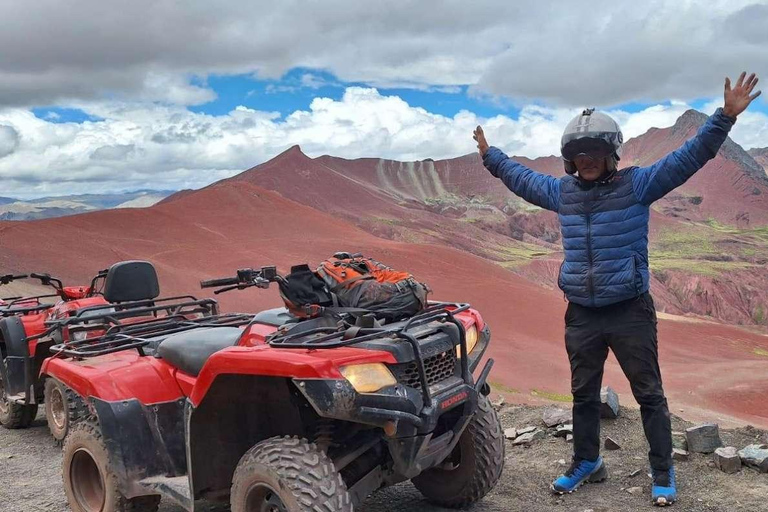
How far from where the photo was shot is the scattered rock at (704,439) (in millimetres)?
4824

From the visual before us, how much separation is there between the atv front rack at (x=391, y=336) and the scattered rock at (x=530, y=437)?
232cm

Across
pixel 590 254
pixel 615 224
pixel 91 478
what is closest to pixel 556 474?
pixel 590 254

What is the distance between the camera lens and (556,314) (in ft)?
80.2

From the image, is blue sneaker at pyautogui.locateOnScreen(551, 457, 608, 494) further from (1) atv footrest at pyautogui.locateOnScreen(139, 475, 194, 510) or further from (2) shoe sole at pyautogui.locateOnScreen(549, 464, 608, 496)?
(1) atv footrest at pyautogui.locateOnScreen(139, 475, 194, 510)

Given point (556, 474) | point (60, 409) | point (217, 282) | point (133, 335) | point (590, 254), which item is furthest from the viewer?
point (60, 409)

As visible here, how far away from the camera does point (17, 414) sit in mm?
6836

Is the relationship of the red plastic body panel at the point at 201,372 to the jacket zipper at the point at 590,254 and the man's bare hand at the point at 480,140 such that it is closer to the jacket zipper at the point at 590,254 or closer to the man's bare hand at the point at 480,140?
the jacket zipper at the point at 590,254

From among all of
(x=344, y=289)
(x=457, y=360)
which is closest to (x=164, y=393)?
(x=344, y=289)

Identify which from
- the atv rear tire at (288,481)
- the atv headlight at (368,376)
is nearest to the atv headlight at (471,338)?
the atv headlight at (368,376)

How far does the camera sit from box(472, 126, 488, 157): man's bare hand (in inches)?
191

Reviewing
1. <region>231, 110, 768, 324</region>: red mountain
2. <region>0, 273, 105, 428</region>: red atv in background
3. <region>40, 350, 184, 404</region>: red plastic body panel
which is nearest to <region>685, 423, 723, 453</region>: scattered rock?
<region>40, 350, 184, 404</region>: red plastic body panel

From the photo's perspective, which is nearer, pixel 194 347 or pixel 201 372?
pixel 201 372

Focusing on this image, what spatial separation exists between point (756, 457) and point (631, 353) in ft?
4.28

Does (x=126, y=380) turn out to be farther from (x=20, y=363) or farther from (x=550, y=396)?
(x=550, y=396)
